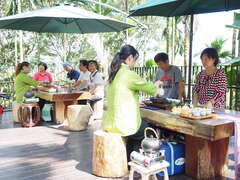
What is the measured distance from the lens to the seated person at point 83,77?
6.43 meters

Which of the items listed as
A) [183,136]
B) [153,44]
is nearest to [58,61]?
[153,44]

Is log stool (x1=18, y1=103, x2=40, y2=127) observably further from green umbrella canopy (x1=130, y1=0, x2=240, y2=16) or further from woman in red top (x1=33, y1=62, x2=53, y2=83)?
green umbrella canopy (x1=130, y1=0, x2=240, y2=16)

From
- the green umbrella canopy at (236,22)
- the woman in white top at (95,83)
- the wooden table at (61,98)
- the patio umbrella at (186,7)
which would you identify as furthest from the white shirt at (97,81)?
the green umbrella canopy at (236,22)

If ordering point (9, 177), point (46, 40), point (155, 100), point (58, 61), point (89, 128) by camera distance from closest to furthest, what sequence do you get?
1. point (9, 177)
2. point (155, 100)
3. point (89, 128)
4. point (46, 40)
5. point (58, 61)

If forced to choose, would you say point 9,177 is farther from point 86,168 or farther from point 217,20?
point 217,20

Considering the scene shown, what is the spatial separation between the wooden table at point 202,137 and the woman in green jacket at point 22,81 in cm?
362

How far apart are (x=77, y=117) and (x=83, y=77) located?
1.49 m

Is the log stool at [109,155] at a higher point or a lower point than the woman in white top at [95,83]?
lower

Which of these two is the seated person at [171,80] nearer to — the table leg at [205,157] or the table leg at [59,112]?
the table leg at [205,157]

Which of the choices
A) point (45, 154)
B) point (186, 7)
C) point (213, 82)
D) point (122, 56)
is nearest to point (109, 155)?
point (122, 56)

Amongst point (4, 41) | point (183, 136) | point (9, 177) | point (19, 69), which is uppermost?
point (4, 41)

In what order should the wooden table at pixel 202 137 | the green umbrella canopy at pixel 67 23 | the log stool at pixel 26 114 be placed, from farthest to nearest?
the log stool at pixel 26 114 → the green umbrella canopy at pixel 67 23 → the wooden table at pixel 202 137

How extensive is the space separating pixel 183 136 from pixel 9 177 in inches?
93.0

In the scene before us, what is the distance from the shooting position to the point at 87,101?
20.4ft
